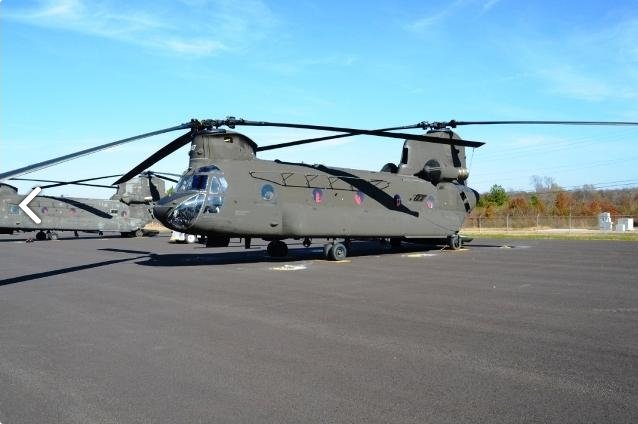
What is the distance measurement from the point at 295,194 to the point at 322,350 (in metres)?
11.1

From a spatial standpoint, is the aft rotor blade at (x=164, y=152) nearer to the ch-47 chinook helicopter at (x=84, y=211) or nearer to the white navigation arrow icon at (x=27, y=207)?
the ch-47 chinook helicopter at (x=84, y=211)

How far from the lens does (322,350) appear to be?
586 cm

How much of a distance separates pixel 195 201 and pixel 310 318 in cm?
795

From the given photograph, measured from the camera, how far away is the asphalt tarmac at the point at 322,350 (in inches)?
163

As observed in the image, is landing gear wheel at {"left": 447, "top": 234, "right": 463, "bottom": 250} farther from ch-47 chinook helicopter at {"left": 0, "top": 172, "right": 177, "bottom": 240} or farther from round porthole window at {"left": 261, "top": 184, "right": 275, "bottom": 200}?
ch-47 chinook helicopter at {"left": 0, "top": 172, "right": 177, "bottom": 240}

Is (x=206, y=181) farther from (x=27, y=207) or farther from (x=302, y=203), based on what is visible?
(x=27, y=207)

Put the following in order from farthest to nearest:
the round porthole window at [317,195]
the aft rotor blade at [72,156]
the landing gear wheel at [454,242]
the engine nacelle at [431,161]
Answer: the landing gear wheel at [454,242]
the engine nacelle at [431,161]
the round porthole window at [317,195]
the aft rotor blade at [72,156]

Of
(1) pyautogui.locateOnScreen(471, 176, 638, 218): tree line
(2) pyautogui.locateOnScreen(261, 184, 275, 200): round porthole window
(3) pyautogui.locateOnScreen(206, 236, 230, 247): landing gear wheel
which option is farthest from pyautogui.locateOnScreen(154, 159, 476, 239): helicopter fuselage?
(1) pyautogui.locateOnScreen(471, 176, 638, 218): tree line

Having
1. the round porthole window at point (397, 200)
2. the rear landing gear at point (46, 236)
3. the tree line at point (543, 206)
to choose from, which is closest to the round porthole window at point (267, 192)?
the round porthole window at point (397, 200)

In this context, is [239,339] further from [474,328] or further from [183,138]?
[183,138]

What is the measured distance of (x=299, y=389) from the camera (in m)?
4.57

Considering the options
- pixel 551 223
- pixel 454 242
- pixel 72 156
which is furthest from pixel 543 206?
pixel 72 156

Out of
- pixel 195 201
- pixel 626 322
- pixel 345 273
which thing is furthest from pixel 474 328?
pixel 195 201

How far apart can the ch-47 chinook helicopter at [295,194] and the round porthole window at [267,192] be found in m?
0.03
